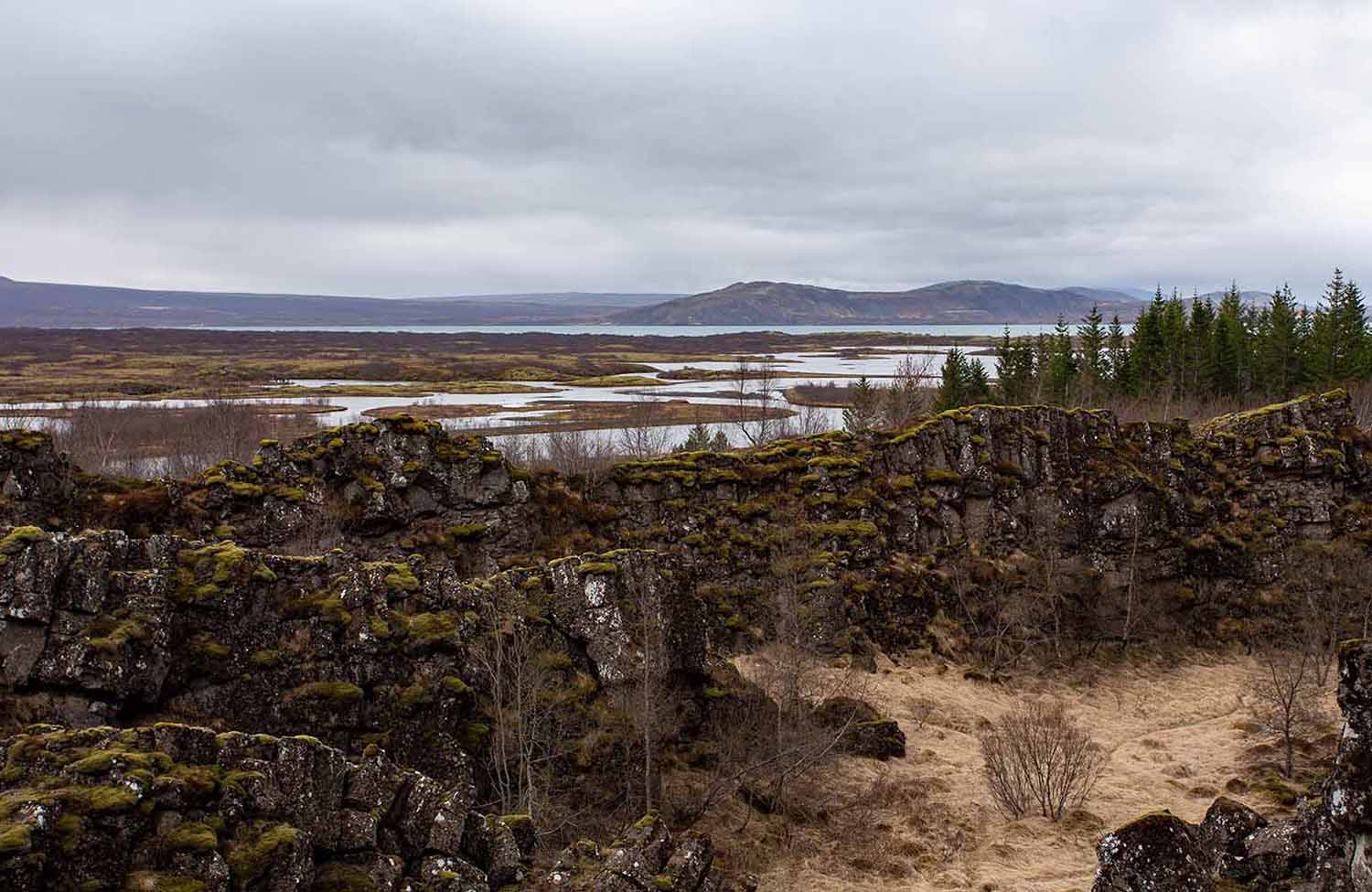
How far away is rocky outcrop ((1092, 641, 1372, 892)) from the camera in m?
13.2

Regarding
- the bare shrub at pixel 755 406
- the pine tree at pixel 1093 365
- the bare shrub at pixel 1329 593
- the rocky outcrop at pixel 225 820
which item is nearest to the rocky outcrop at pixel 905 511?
the bare shrub at pixel 1329 593

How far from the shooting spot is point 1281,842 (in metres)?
16.5

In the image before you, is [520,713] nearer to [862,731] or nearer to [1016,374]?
[862,731]

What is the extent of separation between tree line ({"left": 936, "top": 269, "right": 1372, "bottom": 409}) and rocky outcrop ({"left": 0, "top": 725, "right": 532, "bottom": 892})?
7707 cm

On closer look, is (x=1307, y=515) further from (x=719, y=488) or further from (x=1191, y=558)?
(x=719, y=488)

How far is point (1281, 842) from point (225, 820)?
57.6 ft

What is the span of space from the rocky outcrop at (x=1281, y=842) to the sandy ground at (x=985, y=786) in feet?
26.5

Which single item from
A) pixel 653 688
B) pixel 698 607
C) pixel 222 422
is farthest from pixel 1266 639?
pixel 222 422

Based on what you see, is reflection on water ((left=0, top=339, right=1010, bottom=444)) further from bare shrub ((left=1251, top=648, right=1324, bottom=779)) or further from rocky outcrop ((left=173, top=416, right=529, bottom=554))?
bare shrub ((left=1251, top=648, right=1324, bottom=779))

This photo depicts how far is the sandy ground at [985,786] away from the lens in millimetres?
25625

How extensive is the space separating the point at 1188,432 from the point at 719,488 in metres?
28.1

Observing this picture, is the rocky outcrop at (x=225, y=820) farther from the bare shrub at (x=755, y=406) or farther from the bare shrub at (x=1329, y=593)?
the bare shrub at (x=755, y=406)

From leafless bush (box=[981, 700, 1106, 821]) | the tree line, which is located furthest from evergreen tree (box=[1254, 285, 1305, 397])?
leafless bush (box=[981, 700, 1106, 821])

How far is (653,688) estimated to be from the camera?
26719mm
